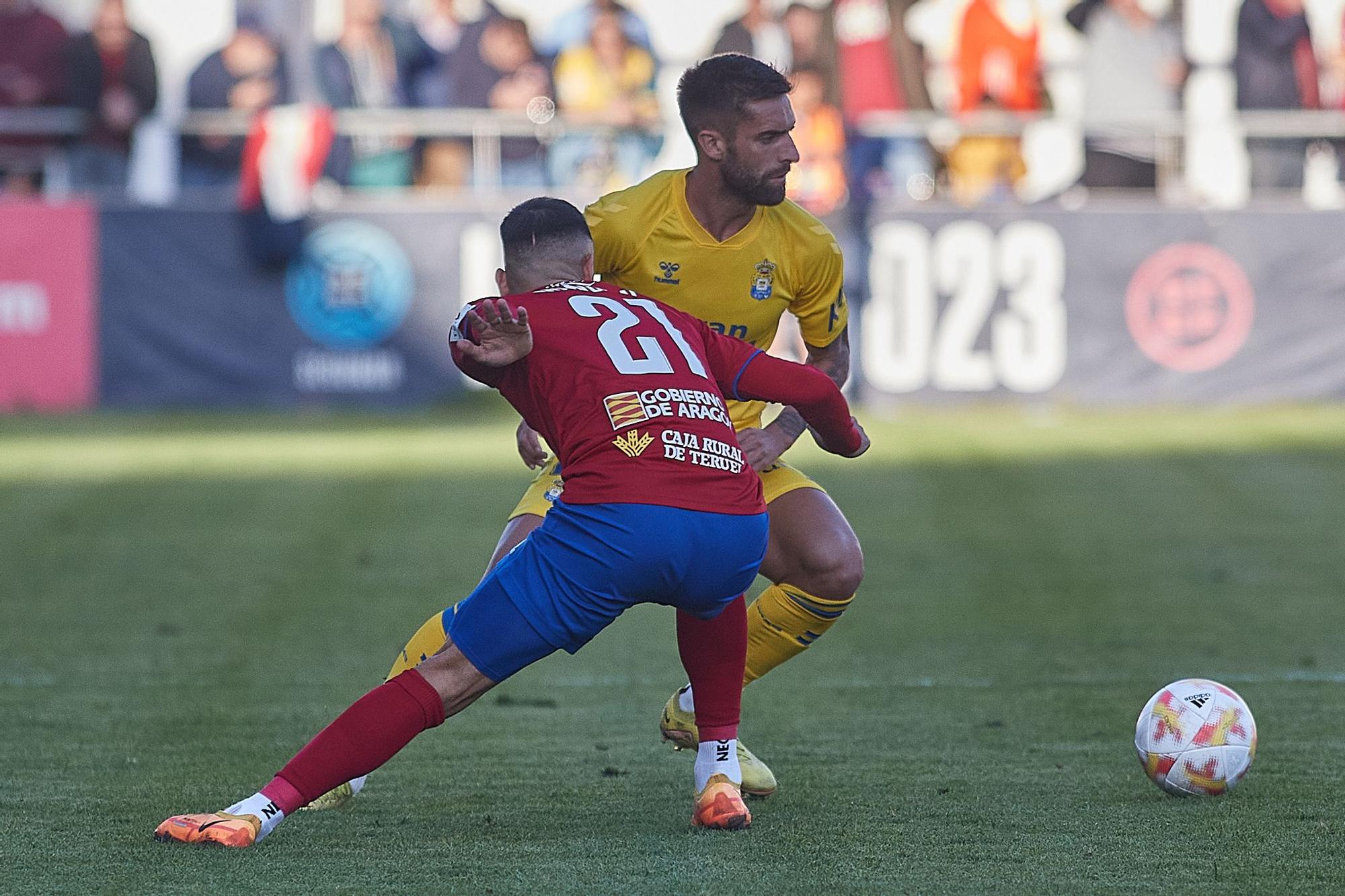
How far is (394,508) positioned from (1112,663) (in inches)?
235

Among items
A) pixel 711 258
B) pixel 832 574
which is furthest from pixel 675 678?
pixel 711 258

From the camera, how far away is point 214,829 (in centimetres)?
513

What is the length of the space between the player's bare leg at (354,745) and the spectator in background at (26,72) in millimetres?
13607

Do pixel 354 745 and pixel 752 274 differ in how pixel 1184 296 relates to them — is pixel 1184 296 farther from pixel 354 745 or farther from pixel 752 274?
pixel 354 745

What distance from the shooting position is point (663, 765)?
651 centimetres

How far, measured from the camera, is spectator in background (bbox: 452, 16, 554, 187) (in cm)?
1777

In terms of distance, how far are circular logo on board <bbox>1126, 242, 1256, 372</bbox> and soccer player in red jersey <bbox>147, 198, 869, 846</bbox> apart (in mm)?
13060

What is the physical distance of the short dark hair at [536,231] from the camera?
5422 mm

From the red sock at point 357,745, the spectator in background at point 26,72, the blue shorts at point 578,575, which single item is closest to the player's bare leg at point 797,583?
the blue shorts at point 578,575

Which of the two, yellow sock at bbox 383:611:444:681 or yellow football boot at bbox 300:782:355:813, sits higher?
yellow sock at bbox 383:611:444:681

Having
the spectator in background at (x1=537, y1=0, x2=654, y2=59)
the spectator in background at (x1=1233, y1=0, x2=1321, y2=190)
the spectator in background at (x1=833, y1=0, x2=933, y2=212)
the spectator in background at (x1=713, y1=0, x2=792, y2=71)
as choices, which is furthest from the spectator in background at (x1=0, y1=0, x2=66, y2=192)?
the spectator in background at (x1=1233, y1=0, x2=1321, y2=190)

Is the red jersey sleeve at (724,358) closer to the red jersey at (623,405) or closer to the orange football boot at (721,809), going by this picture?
the red jersey at (623,405)

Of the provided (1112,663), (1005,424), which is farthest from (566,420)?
(1005,424)

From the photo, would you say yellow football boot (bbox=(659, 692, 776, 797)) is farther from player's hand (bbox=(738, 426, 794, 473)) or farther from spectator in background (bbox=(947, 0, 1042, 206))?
spectator in background (bbox=(947, 0, 1042, 206))
